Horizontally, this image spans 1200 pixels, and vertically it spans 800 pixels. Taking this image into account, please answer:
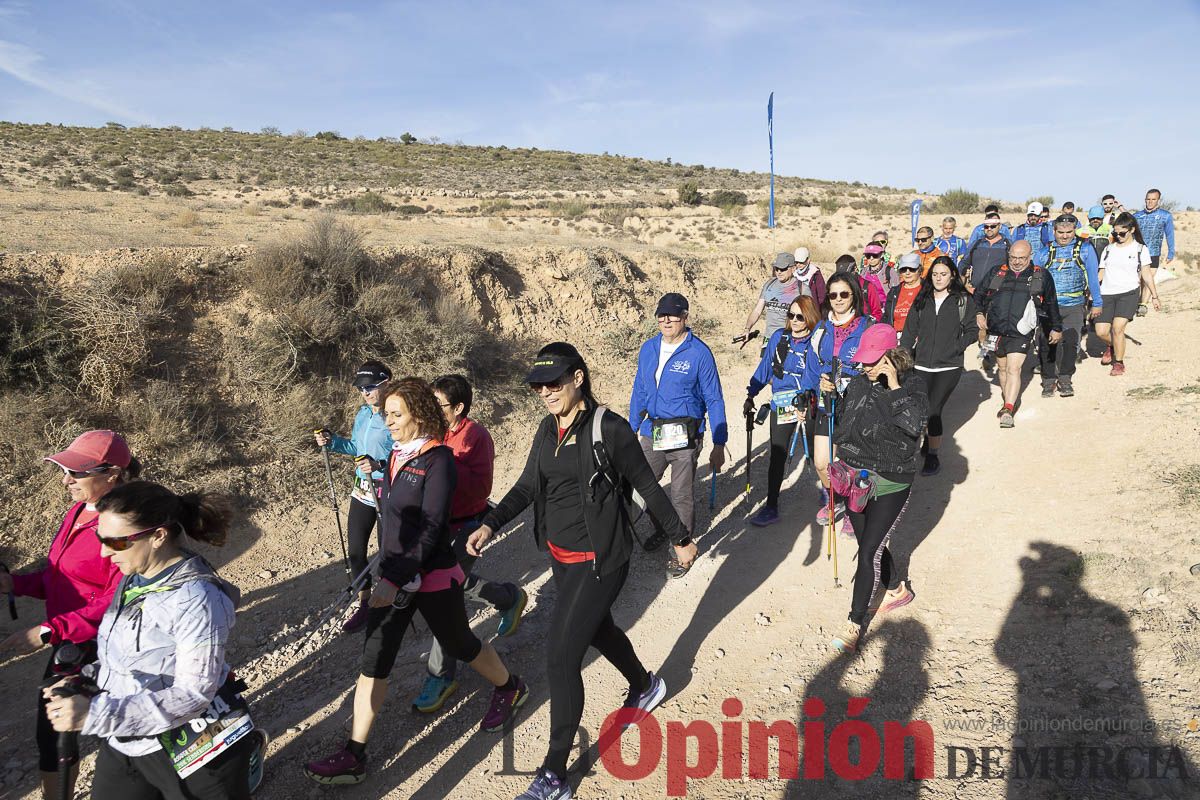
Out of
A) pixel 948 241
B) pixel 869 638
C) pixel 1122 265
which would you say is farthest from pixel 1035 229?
pixel 869 638

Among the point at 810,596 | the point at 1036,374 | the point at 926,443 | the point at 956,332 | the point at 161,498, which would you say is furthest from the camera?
the point at 1036,374

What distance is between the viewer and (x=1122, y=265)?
8.56 meters

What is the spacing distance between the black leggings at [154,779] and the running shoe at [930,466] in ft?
21.6

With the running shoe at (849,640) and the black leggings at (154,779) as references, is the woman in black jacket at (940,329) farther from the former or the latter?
the black leggings at (154,779)

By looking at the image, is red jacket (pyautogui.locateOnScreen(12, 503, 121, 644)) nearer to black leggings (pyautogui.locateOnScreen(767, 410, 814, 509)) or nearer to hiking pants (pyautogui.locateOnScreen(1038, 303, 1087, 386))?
black leggings (pyautogui.locateOnScreen(767, 410, 814, 509))

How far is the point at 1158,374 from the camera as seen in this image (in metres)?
8.73

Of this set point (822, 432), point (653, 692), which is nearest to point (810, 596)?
point (822, 432)

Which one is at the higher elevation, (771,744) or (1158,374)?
(1158,374)

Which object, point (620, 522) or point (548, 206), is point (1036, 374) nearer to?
point (620, 522)

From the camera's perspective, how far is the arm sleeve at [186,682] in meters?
2.04

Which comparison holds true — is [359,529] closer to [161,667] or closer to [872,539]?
[161,667]

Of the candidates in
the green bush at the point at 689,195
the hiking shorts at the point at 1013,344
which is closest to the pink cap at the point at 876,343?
the hiking shorts at the point at 1013,344

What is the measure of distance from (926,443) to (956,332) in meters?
1.23

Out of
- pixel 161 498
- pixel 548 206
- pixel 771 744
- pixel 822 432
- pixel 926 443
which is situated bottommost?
pixel 771 744
